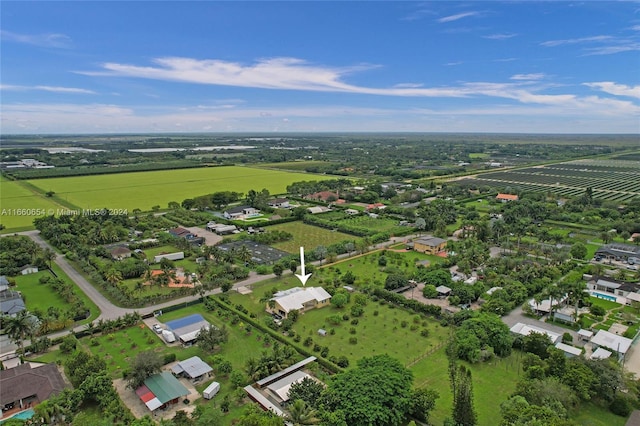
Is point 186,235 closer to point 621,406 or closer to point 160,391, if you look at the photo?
point 160,391

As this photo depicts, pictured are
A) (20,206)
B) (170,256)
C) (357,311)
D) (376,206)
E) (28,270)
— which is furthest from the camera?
(376,206)

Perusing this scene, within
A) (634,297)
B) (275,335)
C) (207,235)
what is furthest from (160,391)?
(634,297)

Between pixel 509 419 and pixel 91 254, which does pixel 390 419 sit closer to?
pixel 509 419

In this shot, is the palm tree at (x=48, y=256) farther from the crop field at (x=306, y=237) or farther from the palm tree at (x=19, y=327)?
the crop field at (x=306, y=237)

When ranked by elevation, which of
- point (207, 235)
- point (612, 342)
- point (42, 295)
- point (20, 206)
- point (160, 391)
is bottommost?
point (42, 295)

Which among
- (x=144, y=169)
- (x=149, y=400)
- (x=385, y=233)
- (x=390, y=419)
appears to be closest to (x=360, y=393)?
(x=390, y=419)
